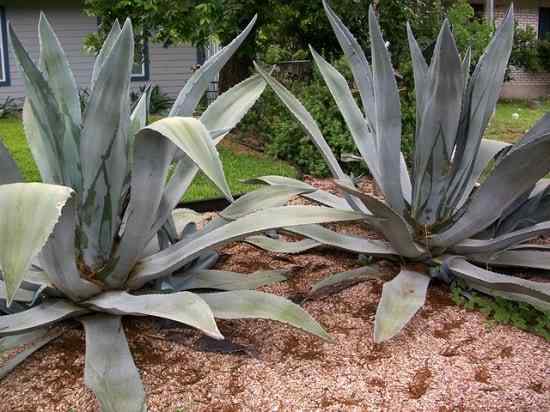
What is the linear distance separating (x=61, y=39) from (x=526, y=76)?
12.8 meters

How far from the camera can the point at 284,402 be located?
204 centimetres

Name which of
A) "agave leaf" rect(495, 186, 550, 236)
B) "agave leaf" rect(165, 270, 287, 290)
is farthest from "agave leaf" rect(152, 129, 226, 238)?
"agave leaf" rect(495, 186, 550, 236)

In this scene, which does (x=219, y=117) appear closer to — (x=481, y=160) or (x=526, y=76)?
(x=481, y=160)

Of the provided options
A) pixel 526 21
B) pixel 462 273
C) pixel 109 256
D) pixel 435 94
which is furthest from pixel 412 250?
pixel 526 21

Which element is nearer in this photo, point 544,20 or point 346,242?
point 346,242

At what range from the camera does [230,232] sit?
229 centimetres

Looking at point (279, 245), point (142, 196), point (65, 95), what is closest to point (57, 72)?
point (65, 95)

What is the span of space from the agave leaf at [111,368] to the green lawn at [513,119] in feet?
18.4

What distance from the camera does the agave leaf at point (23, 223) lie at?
4.90 ft

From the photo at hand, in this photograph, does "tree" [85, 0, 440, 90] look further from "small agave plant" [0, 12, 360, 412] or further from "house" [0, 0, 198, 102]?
"house" [0, 0, 198, 102]

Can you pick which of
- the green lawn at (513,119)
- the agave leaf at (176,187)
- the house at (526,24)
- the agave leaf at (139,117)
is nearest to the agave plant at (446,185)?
the agave leaf at (176,187)

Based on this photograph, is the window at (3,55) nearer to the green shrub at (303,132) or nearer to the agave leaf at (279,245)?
the green shrub at (303,132)

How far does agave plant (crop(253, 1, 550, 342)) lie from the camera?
8.49ft

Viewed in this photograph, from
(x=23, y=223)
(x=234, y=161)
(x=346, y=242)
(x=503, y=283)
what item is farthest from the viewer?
(x=234, y=161)
